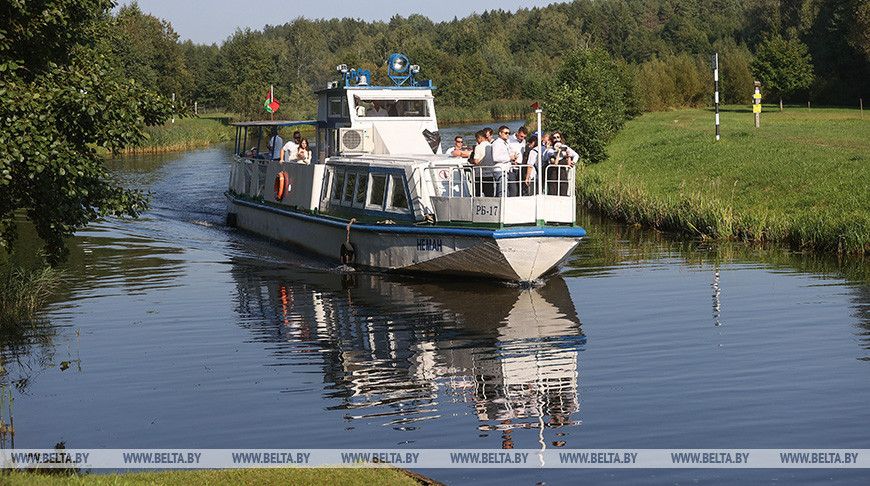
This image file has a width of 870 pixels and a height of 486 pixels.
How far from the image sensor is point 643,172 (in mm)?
37031

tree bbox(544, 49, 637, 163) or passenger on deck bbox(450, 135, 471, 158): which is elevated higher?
tree bbox(544, 49, 637, 163)

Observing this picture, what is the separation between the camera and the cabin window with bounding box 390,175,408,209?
66.9ft

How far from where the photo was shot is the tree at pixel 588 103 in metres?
43.5

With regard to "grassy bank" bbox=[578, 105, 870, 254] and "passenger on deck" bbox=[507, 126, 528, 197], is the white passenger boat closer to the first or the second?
"passenger on deck" bbox=[507, 126, 528, 197]

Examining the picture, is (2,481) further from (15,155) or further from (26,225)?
(26,225)

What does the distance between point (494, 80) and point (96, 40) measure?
10010 cm

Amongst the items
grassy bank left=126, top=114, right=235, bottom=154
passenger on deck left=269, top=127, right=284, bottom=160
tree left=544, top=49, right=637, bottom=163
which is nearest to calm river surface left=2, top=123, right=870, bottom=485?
passenger on deck left=269, top=127, right=284, bottom=160

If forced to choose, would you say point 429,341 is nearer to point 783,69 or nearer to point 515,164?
point 515,164

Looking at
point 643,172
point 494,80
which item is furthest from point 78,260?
point 494,80

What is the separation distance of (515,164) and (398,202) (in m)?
3.13

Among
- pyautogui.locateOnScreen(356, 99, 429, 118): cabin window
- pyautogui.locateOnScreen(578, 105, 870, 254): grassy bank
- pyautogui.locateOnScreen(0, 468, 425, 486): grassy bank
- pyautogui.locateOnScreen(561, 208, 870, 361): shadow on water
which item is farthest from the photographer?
pyautogui.locateOnScreen(356, 99, 429, 118): cabin window

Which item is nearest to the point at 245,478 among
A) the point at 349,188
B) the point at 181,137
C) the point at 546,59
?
the point at 349,188

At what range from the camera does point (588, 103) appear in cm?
4509

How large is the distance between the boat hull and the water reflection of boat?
40 centimetres
